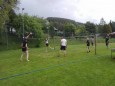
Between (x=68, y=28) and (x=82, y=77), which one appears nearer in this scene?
(x=82, y=77)

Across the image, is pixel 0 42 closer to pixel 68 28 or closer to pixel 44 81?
pixel 44 81

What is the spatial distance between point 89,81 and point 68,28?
231ft

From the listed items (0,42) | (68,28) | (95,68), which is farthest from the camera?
(68,28)

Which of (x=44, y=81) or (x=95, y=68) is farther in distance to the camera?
(x=95, y=68)

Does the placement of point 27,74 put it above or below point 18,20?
below

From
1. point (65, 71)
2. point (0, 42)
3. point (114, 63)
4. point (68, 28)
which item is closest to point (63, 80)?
point (65, 71)

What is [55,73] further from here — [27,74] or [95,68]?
[95,68]

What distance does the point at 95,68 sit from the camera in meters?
14.6

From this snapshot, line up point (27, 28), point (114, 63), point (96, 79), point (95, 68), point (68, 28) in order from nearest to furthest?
1. point (96, 79)
2. point (95, 68)
3. point (114, 63)
4. point (27, 28)
5. point (68, 28)

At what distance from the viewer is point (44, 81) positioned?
11.5 metres

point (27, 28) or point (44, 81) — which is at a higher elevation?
point (27, 28)

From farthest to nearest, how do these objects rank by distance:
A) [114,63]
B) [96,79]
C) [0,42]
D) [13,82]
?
[0,42] → [114,63] → [96,79] → [13,82]

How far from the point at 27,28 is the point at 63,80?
32.0 meters

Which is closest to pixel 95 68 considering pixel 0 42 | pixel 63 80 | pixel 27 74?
pixel 63 80
